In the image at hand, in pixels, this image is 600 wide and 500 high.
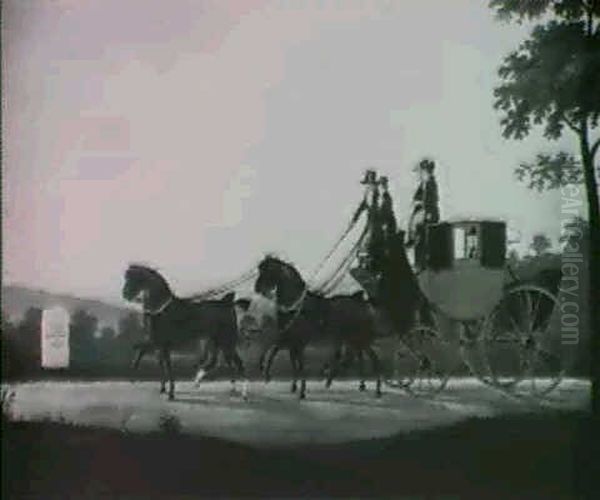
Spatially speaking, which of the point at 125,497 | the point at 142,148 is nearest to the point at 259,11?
the point at 142,148

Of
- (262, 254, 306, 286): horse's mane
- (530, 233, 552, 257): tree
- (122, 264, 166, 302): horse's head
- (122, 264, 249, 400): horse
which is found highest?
(530, 233, 552, 257): tree

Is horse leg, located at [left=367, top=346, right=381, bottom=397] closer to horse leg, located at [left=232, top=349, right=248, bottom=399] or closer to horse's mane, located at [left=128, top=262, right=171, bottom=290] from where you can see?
horse leg, located at [left=232, top=349, right=248, bottom=399]

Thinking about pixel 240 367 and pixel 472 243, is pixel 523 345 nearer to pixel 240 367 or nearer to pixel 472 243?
pixel 472 243

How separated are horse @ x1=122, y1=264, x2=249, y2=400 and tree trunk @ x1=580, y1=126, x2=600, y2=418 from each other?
946 mm

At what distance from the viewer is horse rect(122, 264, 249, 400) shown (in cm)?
258

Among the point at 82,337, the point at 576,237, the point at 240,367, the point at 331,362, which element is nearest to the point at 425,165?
the point at 576,237

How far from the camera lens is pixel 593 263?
2.66m

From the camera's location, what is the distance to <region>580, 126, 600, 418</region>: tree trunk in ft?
8.64

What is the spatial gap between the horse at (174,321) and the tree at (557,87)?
0.90 meters

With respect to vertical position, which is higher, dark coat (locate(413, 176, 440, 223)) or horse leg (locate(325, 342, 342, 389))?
dark coat (locate(413, 176, 440, 223))

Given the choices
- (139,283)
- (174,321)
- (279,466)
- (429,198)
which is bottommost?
(279,466)

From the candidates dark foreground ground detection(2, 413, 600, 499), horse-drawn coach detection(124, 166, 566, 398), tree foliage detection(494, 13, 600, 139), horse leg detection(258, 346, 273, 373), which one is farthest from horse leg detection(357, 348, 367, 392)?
tree foliage detection(494, 13, 600, 139)

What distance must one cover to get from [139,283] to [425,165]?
0.83 meters

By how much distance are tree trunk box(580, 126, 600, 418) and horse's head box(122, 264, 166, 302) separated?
116 cm
